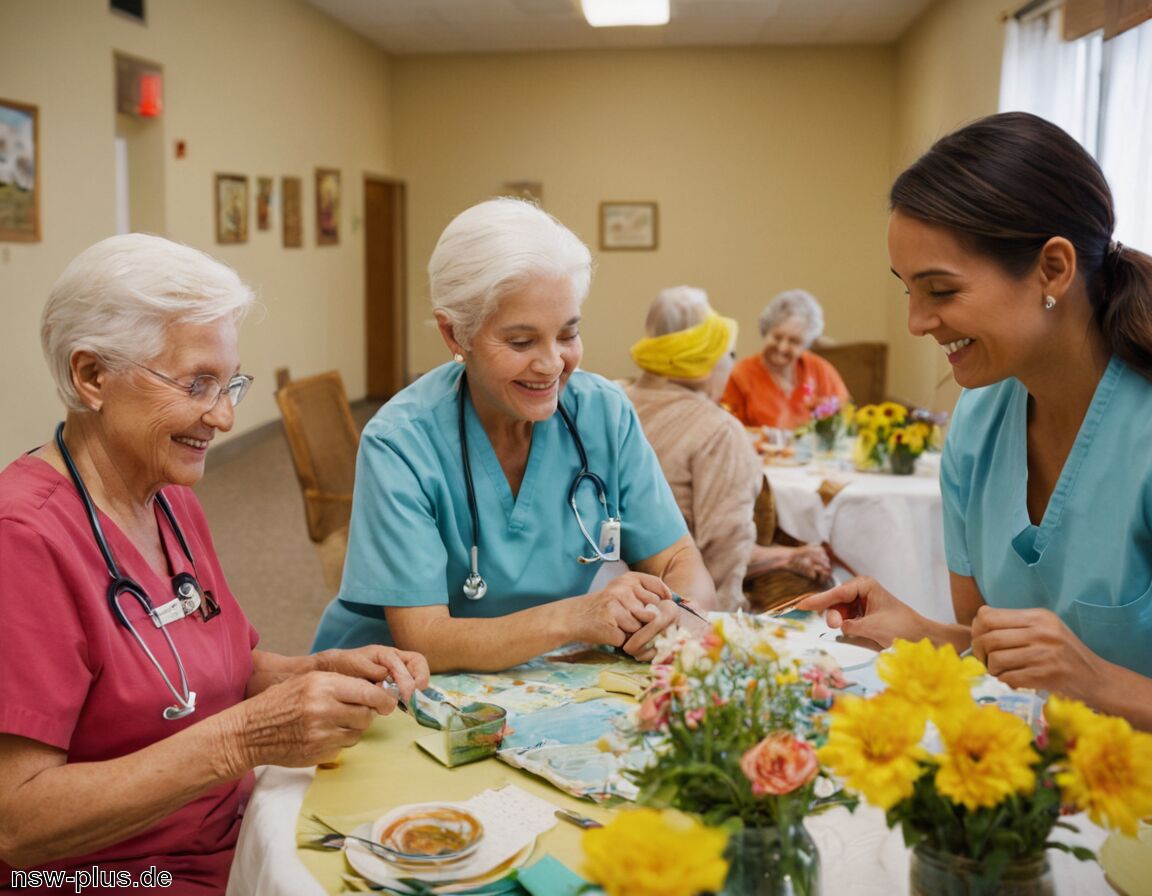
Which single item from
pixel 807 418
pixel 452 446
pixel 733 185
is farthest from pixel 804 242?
pixel 452 446

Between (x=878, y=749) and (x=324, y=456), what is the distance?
3.45 m

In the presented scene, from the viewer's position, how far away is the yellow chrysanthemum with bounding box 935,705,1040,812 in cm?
88

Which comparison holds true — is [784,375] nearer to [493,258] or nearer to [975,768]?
[493,258]

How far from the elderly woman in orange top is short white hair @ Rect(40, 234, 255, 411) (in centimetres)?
427

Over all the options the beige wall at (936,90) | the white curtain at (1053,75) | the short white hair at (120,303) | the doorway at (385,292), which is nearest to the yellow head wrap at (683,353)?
the short white hair at (120,303)

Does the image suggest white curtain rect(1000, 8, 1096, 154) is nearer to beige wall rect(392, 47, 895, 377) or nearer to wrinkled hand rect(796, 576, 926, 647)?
wrinkled hand rect(796, 576, 926, 647)

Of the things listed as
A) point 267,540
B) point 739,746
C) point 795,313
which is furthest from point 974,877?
point 267,540

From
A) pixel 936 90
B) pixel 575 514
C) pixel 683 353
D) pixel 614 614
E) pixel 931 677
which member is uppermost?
pixel 936 90

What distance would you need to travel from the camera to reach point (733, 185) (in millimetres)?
12305

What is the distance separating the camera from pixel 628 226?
12.6 metres

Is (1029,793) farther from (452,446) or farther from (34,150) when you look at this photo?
(34,150)

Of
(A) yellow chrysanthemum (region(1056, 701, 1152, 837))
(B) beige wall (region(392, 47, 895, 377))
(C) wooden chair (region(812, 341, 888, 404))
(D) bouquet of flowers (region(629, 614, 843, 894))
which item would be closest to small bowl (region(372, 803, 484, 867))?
(D) bouquet of flowers (region(629, 614, 843, 894))

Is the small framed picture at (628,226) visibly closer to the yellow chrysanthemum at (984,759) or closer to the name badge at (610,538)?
the name badge at (610,538)

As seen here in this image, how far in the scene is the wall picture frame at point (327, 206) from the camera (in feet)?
35.2
